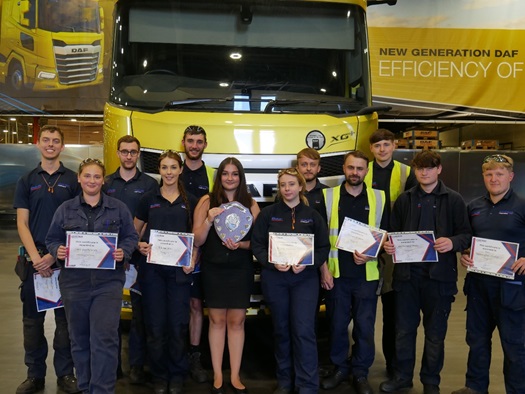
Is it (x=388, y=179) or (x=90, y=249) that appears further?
(x=388, y=179)

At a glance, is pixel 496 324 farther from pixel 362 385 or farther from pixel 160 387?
pixel 160 387

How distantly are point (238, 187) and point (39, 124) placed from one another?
11895 millimetres

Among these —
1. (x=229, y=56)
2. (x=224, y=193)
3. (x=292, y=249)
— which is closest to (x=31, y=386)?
(x=224, y=193)

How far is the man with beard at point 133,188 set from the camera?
424 cm

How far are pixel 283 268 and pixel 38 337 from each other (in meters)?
1.89

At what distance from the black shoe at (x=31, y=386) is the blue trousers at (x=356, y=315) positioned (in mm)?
2248

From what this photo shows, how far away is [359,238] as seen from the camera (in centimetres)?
416

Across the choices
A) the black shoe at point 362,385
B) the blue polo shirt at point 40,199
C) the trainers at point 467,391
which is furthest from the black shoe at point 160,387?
the trainers at point 467,391

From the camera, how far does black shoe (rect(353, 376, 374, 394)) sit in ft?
13.9

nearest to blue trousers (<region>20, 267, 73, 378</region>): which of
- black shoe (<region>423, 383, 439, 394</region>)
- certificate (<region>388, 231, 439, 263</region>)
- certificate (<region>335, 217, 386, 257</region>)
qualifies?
certificate (<region>335, 217, 386, 257</region>)

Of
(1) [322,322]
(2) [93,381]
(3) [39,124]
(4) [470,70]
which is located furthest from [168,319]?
(3) [39,124]

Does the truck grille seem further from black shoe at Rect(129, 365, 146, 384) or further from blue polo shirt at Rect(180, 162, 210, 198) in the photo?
black shoe at Rect(129, 365, 146, 384)

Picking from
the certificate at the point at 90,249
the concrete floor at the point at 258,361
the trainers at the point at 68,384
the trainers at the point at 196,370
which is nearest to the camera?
the certificate at the point at 90,249

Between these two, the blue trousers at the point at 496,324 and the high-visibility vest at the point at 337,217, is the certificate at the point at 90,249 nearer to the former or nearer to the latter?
the high-visibility vest at the point at 337,217
